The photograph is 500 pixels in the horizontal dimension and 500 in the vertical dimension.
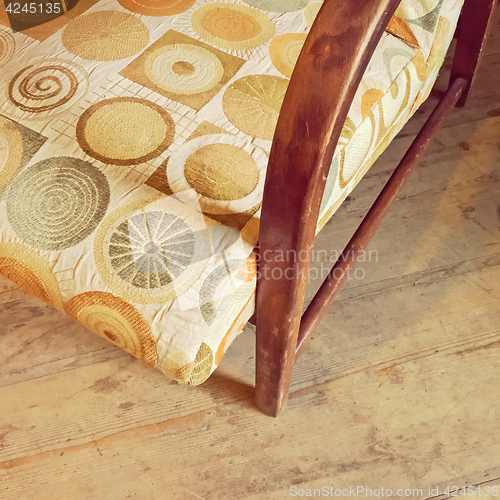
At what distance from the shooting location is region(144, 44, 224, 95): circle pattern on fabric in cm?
57

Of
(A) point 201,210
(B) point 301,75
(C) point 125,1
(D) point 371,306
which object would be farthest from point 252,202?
(D) point 371,306

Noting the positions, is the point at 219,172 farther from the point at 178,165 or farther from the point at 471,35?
the point at 471,35

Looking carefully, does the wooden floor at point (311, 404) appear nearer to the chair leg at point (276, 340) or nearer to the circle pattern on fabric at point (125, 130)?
the chair leg at point (276, 340)

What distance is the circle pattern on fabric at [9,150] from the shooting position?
506mm

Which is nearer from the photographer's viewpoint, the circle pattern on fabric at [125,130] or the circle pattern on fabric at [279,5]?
the circle pattern on fabric at [125,130]

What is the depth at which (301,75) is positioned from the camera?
308mm

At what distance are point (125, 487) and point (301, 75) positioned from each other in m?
0.65

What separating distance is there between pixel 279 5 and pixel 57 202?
0.38 meters

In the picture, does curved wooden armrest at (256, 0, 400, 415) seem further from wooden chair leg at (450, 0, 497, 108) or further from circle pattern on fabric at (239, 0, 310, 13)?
wooden chair leg at (450, 0, 497, 108)

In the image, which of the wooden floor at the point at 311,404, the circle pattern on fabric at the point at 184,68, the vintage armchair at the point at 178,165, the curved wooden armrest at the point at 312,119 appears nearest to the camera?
the curved wooden armrest at the point at 312,119

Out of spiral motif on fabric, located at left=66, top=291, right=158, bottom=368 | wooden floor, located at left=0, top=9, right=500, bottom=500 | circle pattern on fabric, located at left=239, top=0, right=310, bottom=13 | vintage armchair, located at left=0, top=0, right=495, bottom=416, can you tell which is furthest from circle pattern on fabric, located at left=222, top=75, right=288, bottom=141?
wooden floor, located at left=0, top=9, right=500, bottom=500

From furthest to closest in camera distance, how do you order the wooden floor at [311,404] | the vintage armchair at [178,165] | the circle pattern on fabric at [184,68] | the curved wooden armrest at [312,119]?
the wooden floor at [311,404]
the circle pattern on fabric at [184,68]
the vintage armchair at [178,165]
the curved wooden armrest at [312,119]

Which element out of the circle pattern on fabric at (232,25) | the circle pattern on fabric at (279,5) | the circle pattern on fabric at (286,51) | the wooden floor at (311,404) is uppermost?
the circle pattern on fabric at (279,5)

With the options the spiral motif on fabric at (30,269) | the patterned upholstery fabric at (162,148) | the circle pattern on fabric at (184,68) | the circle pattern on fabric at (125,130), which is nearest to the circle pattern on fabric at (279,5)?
the patterned upholstery fabric at (162,148)
